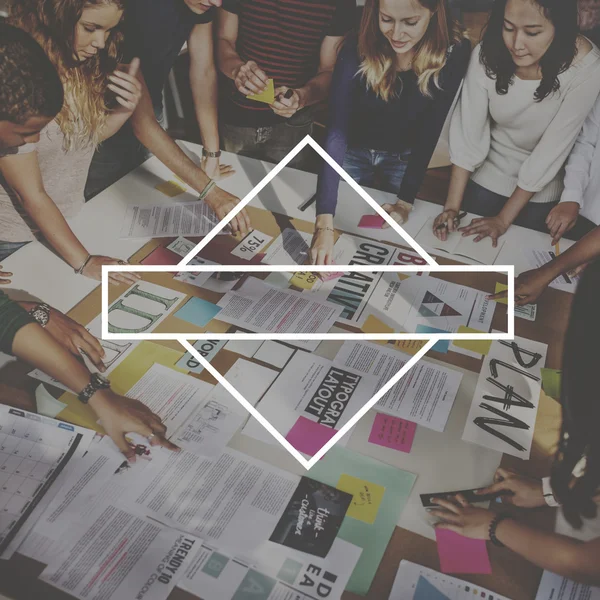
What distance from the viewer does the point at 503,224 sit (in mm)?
1659

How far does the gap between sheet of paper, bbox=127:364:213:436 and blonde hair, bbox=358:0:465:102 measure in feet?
3.17

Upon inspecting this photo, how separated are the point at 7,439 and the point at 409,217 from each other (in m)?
1.27

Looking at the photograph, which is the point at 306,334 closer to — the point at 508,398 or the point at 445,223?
the point at 508,398

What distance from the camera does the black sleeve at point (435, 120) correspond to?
57.6 inches

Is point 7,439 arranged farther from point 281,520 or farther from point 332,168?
point 332,168

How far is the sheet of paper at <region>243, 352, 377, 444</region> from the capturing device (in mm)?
1176

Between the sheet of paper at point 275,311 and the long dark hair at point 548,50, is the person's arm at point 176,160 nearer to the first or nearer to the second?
the sheet of paper at point 275,311

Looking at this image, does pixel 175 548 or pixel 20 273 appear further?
pixel 20 273

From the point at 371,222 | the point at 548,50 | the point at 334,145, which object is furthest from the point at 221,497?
the point at 548,50

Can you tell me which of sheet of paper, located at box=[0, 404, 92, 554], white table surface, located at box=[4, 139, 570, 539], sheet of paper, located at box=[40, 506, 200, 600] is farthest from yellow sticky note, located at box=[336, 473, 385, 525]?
sheet of paper, located at box=[0, 404, 92, 554]

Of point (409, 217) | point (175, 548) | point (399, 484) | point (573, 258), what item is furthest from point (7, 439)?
point (573, 258)

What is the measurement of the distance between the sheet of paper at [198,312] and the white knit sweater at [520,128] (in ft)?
2.81

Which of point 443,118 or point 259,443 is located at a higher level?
point 443,118

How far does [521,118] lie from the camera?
1482 millimetres
